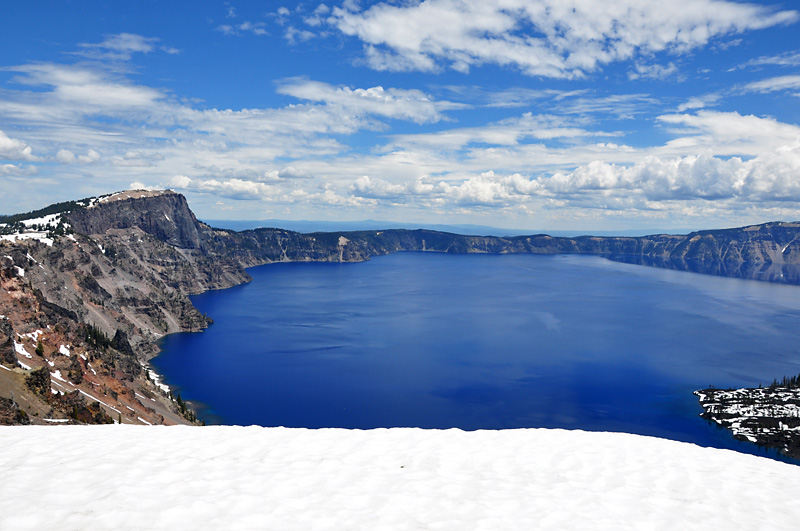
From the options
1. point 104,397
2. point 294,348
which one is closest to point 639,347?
point 294,348

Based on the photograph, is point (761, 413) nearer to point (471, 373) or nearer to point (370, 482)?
point (471, 373)

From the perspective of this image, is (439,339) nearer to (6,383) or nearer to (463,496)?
(6,383)

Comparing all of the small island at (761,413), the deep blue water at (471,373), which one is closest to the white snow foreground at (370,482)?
the deep blue water at (471,373)

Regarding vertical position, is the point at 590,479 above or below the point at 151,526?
below

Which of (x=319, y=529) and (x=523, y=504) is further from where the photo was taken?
(x=523, y=504)

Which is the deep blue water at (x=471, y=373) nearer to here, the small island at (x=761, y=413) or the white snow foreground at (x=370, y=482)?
the small island at (x=761, y=413)

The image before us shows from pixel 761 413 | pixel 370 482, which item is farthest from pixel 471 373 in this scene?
pixel 370 482
